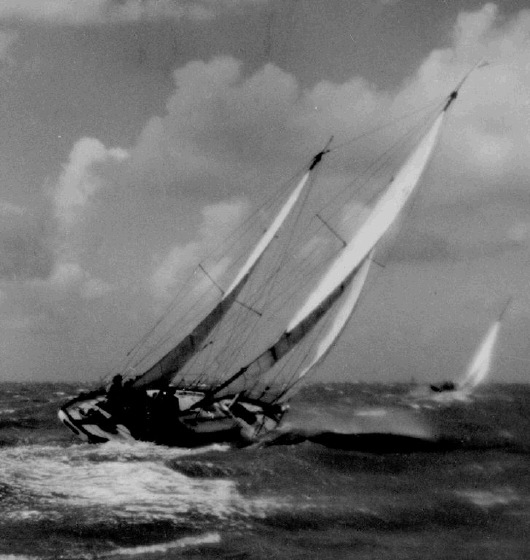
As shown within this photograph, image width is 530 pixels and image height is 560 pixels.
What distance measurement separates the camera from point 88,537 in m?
16.6

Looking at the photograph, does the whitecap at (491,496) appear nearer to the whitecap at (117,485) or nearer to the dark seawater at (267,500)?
the dark seawater at (267,500)

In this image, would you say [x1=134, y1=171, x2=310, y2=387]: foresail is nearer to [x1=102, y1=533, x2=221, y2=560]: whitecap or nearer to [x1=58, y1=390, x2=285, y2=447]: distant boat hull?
[x1=58, y1=390, x2=285, y2=447]: distant boat hull

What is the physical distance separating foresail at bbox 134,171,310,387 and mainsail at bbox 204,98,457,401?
105 inches

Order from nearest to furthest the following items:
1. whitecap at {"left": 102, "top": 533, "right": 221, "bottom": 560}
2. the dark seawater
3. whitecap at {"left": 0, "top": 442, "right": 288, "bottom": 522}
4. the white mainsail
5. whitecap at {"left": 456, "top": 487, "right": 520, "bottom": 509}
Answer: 1. whitecap at {"left": 102, "top": 533, "right": 221, "bottom": 560}
2. the dark seawater
3. whitecap at {"left": 0, "top": 442, "right": 288, "bottom": 522}
4. whitecap at {"left": 456, "top": 487, "right": 520, "bottom": 509}
5. the white mainsail

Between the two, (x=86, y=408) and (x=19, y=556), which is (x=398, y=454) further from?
(x=19, y=556)

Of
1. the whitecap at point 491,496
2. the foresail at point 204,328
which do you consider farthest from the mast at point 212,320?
the whitecap at point 491,496

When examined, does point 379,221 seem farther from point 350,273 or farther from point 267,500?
point 267,500

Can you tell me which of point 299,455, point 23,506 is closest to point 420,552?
point 23,506

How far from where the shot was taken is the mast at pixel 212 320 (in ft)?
105

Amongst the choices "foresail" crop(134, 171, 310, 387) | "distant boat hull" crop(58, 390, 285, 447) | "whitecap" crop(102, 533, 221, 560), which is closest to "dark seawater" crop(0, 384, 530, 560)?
"whitecap" crop(102, 533, 221, 560)

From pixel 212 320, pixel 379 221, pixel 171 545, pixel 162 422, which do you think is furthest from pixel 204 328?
pixel 171 545

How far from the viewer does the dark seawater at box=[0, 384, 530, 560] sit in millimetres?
16484

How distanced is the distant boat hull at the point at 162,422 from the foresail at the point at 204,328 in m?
1.10

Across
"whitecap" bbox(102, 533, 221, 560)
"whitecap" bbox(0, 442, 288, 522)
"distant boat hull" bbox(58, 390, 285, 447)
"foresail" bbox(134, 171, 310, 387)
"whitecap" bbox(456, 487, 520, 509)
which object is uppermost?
"foresail" bbox(134, 171, 310, 387)
